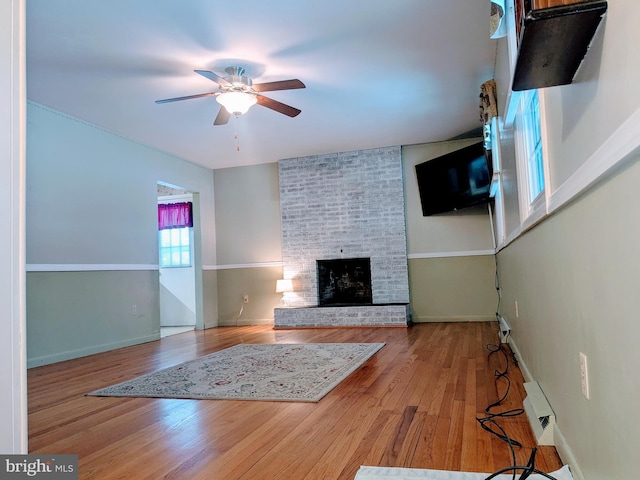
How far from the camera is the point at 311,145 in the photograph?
6418mm

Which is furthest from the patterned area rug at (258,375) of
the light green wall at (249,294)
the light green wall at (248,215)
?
the light green wall at (248,215)

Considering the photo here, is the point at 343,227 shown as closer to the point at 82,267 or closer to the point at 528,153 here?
the point at 82,267

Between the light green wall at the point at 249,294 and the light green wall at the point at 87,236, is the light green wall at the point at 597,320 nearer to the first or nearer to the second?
the light green wall at the point at 87,236

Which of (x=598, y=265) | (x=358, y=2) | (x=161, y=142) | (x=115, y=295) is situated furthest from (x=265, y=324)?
(x=598, y=265)

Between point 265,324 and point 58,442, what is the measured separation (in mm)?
→ 5061

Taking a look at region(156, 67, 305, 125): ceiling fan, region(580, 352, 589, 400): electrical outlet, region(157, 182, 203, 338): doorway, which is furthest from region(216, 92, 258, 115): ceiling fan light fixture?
region(157, 182, 203, 338): doorway

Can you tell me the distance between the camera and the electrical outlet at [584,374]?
4.31 feet

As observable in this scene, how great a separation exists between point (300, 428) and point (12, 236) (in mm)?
1755

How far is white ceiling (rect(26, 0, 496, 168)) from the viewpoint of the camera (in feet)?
10.00

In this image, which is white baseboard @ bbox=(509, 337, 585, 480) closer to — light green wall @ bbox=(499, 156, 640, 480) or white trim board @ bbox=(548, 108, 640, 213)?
light green wall @ bbox=(499, 156, 640, 480)

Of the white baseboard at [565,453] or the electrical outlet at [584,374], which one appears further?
the white baseboard at [565,453]

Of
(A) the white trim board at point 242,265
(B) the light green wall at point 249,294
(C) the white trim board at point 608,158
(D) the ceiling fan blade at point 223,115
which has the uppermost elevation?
(D) the ceiling fan blade at point 223,115

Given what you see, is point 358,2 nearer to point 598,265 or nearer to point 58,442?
point 598,265

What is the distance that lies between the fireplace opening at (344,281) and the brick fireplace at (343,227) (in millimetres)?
76
